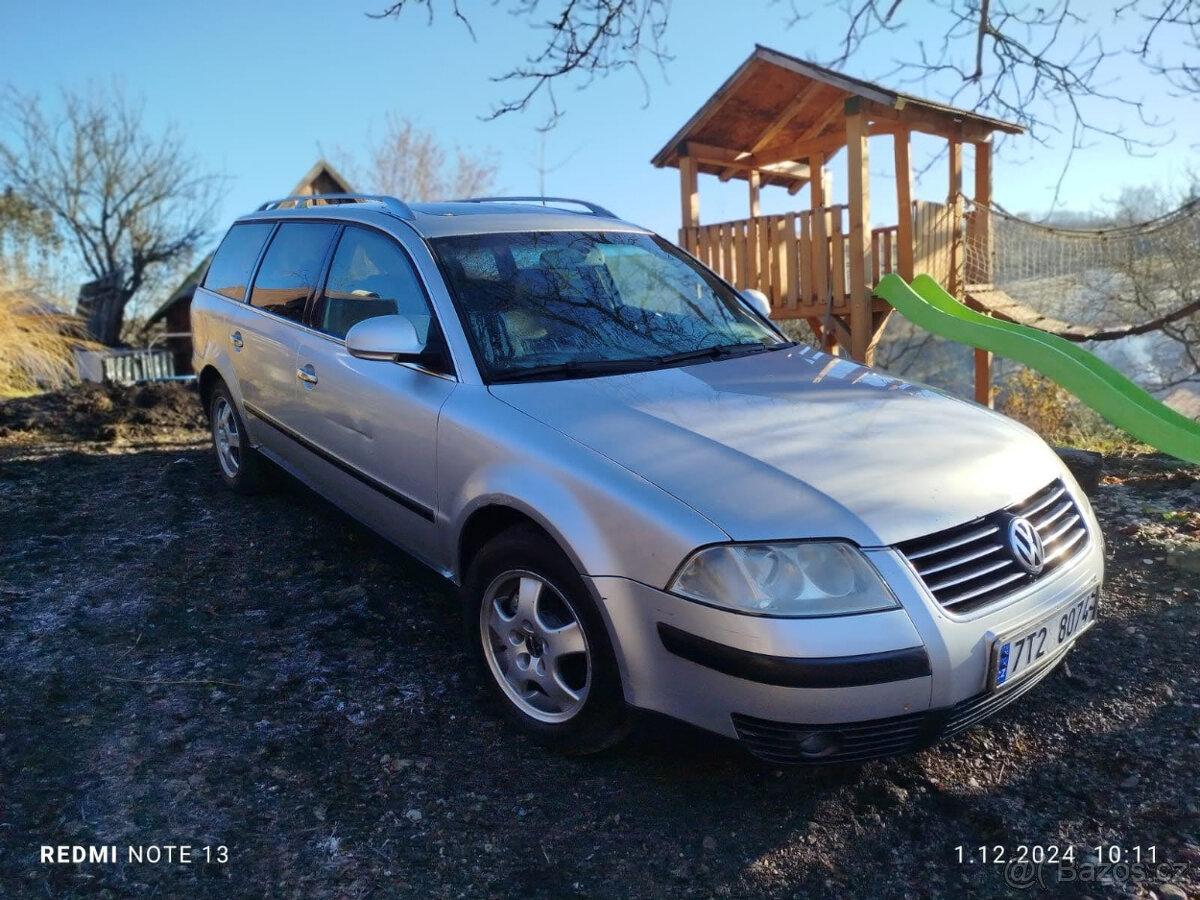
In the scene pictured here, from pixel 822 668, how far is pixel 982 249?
9.71m

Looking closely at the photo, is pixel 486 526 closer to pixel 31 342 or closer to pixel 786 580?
pixel 786 580

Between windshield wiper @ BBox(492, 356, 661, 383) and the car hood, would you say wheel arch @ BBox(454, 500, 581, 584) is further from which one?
windshield wiper @ BBox(492, 356, 661, 383)

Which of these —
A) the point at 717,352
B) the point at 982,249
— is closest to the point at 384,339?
the point at 717,352

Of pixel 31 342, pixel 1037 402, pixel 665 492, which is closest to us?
pixel 665 492

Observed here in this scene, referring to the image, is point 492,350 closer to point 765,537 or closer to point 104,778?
point 765,537

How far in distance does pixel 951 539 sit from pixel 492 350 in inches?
66.7

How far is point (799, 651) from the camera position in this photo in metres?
2.32

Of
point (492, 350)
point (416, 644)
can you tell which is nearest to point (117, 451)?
point (416, 644)

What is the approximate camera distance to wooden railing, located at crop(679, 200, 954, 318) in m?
9.77

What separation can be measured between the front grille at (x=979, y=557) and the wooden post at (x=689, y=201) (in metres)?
8.70

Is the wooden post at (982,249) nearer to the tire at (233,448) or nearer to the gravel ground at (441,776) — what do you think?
the gravel ground at (441,776)

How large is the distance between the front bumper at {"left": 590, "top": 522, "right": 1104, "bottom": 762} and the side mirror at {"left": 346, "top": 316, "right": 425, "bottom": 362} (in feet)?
4.21

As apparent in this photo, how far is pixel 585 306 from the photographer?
3748 millimetres

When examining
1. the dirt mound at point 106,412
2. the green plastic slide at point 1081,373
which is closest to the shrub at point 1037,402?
the green plastic slide at point 1081,373
